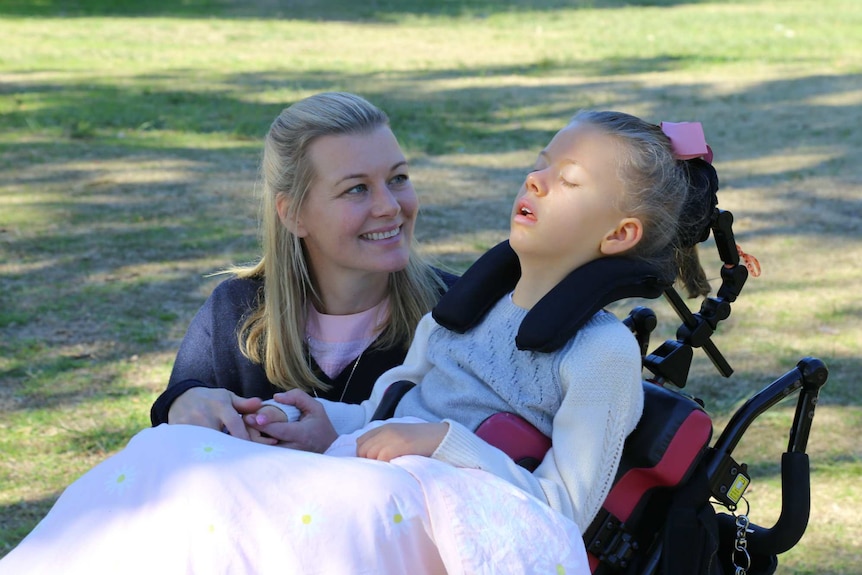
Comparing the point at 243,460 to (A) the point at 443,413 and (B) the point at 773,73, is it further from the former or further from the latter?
(B) the point at 773,73

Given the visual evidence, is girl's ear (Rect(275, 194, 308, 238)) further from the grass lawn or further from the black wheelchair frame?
the grass lawn

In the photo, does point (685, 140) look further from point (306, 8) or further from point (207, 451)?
point (306, 8)

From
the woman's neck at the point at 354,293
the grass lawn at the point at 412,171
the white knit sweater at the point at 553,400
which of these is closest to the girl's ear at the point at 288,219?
the woman's neck at the point at 354,293

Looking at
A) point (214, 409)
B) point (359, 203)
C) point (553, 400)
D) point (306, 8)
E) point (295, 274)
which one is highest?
point (359, 203)

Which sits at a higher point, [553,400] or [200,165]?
[553,400]

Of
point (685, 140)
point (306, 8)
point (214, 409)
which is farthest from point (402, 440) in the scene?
point (306, 8)

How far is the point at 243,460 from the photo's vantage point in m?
2.05

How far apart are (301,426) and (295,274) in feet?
2.08

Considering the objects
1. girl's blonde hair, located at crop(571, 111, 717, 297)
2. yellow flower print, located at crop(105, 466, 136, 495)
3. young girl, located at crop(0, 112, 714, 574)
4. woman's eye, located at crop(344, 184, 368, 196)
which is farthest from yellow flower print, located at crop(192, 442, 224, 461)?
woman's eye, located at crop(344, 184, 368, 196)

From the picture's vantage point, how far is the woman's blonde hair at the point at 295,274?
9.91 ft

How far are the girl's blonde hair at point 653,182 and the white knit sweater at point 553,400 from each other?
0.22 m

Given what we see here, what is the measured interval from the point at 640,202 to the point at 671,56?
11.1 m

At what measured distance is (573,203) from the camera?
7.65ft

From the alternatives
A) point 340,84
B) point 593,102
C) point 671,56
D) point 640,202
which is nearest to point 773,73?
point 671,56
